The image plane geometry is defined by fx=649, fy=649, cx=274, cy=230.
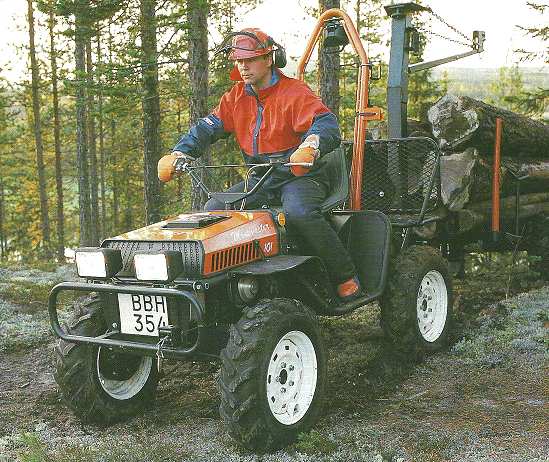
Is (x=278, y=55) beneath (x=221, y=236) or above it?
above

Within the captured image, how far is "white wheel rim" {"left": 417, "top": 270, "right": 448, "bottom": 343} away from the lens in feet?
19.2

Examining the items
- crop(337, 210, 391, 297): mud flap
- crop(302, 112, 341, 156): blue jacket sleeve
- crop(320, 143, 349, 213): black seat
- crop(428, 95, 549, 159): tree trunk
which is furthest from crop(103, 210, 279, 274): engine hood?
crop(428, 95, 549, 159): tree trunk

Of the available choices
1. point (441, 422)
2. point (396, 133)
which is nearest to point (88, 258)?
point (441, 422)

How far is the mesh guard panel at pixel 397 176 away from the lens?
675 cm

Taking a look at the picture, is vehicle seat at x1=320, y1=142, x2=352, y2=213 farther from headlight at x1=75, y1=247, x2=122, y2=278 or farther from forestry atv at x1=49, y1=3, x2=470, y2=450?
headlight at x1=75, y1=247, x2=122, y2=278

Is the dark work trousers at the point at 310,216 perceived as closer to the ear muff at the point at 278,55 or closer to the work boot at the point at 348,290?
the work boot at the point at 348,290

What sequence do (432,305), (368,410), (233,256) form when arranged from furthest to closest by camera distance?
1. (432,305)
2. (368,410)
3. (233,256)

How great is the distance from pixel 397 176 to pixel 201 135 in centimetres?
247

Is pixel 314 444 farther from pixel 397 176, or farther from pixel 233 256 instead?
pixel 397 176

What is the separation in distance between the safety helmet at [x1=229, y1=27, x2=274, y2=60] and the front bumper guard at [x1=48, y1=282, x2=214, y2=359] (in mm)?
1965

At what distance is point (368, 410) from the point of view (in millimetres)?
4434

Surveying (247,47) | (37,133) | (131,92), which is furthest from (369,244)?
(37,133)

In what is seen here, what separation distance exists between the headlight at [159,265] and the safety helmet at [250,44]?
1728 millimetres

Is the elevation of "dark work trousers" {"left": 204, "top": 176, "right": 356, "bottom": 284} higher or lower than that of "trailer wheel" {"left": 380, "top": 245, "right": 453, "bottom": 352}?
higher
